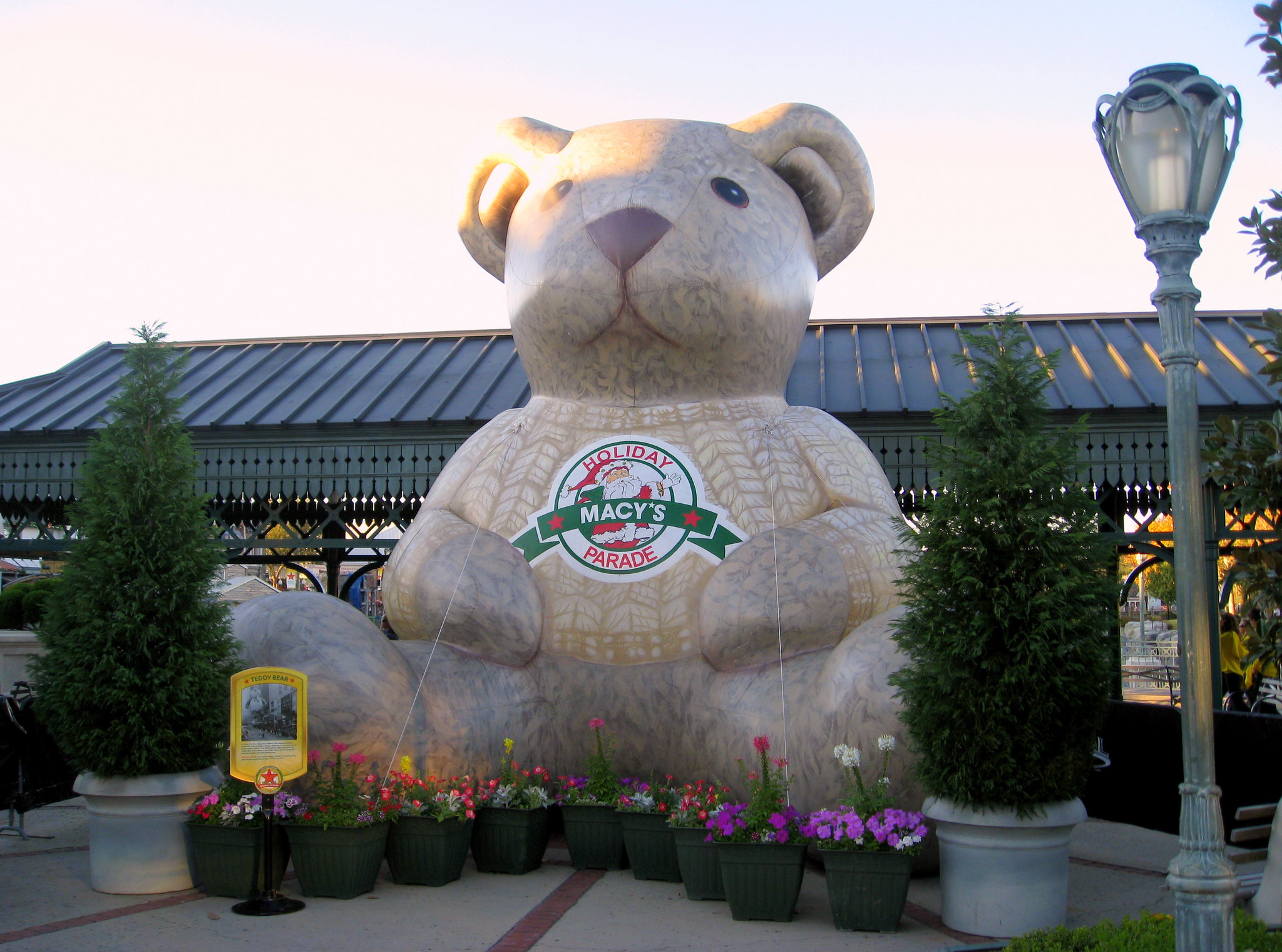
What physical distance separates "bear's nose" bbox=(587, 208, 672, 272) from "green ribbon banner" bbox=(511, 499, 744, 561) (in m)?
1.20

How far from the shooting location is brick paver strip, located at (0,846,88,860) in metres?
6.04

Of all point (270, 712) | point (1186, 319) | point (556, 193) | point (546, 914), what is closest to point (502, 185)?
point (556, 193)

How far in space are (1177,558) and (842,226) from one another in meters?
3.52

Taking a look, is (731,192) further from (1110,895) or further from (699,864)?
(1110,895)

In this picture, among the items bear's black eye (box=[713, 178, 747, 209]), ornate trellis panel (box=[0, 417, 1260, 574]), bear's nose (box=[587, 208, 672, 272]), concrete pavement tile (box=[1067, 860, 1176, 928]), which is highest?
bear's black eye (box=[713, 178, 747, 209])

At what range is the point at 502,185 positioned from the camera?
21.3ft

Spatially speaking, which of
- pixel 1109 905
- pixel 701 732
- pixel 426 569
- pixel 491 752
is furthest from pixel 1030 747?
pixel 426 569

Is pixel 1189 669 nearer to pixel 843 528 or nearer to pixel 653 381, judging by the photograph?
pixel 843 528

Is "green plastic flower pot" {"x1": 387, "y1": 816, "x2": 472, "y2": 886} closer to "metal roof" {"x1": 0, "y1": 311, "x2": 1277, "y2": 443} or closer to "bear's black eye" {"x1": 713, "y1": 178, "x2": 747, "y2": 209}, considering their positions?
"bear's black eye" {"x1": 713, "y1": 178, "x2": 747, "y2": 209}

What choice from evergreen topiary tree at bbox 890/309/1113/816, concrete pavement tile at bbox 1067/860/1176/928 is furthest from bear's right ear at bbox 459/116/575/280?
concrete pavement tile at bbox 1067/860/1176/928

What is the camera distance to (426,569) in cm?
567

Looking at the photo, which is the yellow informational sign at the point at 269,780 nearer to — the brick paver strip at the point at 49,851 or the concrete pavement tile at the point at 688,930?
the concrete pavement tile at the point at 688,930

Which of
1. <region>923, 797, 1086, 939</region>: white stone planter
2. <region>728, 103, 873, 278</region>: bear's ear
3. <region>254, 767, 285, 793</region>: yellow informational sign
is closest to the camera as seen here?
<region>923, 797, 1086, 939</region>: white stone planter

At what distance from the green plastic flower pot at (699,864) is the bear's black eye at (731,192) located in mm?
3096
